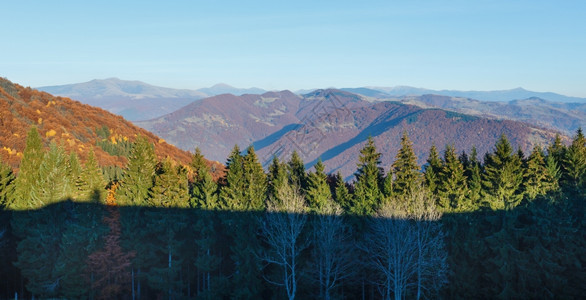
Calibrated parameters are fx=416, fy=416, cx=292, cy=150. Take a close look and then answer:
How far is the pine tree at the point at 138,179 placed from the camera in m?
41.9

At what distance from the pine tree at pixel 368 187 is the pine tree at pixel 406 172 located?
2084mm

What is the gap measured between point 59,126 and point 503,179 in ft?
323

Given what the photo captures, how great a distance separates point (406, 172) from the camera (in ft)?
139

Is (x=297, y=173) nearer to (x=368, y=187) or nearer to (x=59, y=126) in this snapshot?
(x=368, y=187)

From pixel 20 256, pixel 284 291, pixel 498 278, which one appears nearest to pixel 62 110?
pixel 20 256

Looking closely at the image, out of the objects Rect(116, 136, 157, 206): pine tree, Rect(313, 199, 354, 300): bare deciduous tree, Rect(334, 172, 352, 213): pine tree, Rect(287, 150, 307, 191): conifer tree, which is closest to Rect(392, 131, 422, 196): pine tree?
Rect(334, 172, 352, 213): pine tree

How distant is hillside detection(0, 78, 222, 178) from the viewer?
83.1 metres

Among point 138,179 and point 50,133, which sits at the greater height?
point 50,133

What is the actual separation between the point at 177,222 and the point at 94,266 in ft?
28.4

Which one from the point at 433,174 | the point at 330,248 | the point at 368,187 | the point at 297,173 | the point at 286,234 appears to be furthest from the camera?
the point at 297,173

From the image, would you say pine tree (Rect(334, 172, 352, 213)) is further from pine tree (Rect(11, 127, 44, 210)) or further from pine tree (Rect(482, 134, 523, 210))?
pine tree (Rect(11, 127, 44, 210))

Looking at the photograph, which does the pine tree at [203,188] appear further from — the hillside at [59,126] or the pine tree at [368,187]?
the hillside at [59,126]

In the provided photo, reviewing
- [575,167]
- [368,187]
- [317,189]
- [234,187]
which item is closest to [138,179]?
[234,187]

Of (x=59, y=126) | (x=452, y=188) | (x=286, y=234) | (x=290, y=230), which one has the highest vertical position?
(x=59, y=126)
